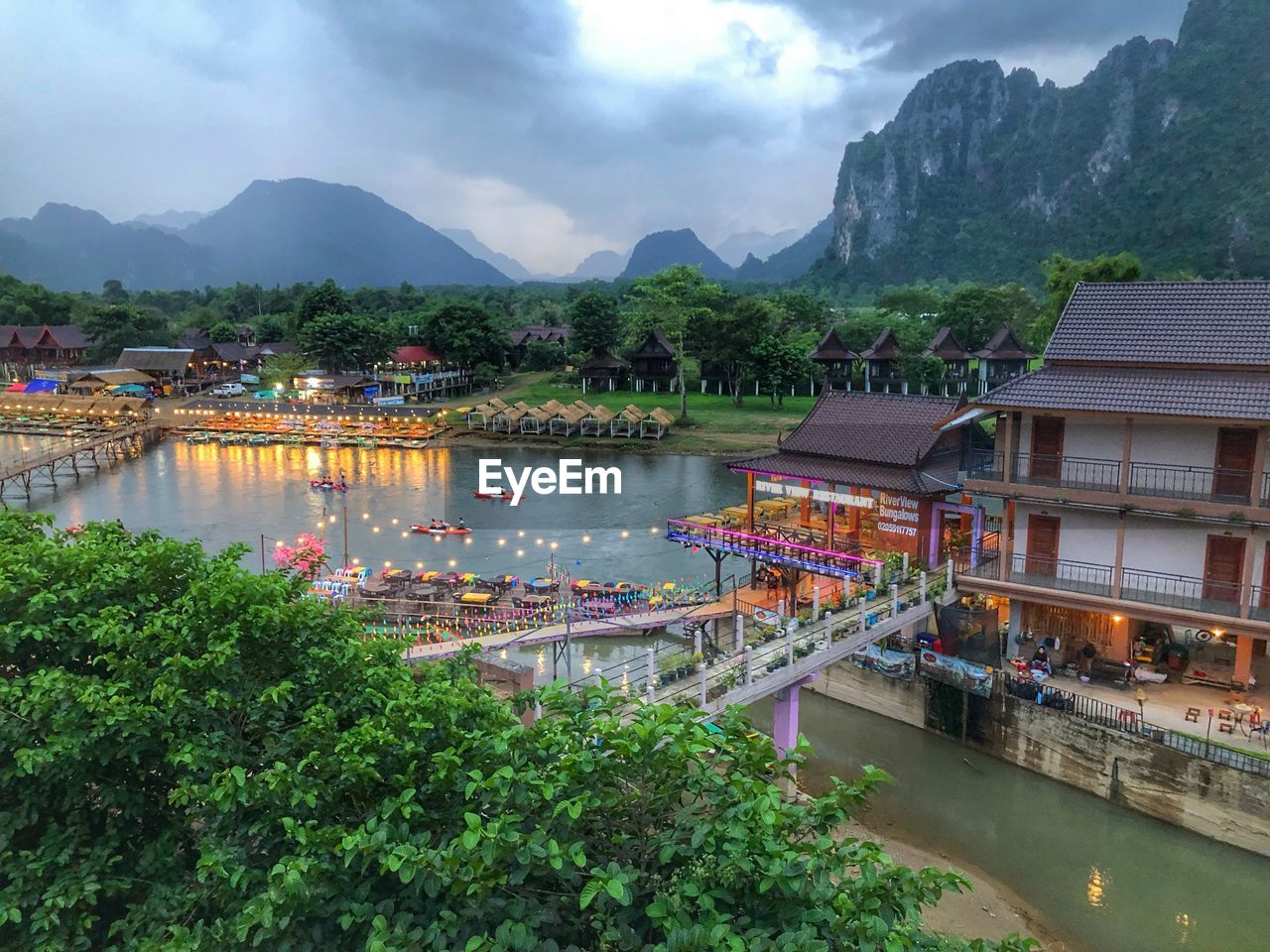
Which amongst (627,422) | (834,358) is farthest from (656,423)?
(834,358)

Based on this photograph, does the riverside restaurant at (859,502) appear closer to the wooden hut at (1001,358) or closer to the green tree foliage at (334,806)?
the green tree foliage at (334,806)

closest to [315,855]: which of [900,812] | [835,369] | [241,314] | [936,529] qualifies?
[900,812]

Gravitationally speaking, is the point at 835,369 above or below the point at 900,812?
above

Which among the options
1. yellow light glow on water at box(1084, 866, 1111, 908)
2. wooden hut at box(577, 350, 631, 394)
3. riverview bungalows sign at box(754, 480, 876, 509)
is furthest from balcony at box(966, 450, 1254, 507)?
wooden hut at box(577, 350, 631, 394)

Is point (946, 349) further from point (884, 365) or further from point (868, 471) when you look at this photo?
point (868, 471)

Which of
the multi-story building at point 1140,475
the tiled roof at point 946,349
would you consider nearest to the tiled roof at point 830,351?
the tiled roof at point 946,349

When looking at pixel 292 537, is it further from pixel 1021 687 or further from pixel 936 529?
pixel 1021 687

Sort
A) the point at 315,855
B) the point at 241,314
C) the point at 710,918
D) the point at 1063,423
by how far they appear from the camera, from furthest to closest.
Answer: the point at 241,314 → the point at 1063,423 → the point at 315,855 → the point at 710,918
